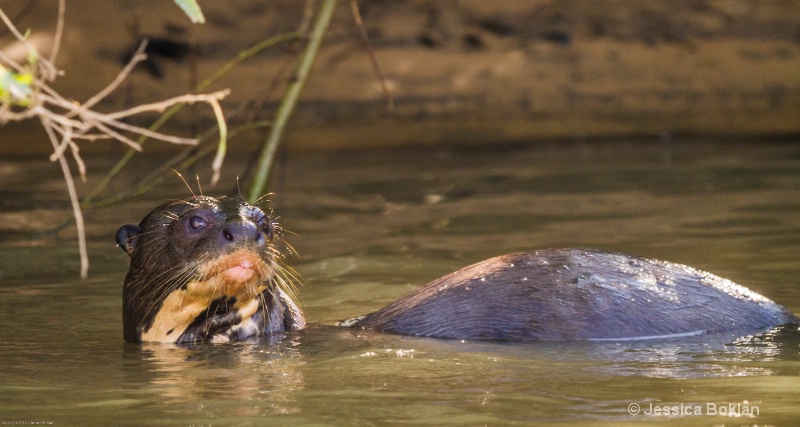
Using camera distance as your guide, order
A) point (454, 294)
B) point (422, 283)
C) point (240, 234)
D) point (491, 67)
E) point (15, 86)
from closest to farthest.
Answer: point (15, 86) → point (240, 234) → point (454, 294) → point (422, 283) → point (491, 67)

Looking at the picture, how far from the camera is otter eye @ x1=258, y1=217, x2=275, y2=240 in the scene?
13.3 feet

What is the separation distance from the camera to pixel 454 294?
13.5 feet

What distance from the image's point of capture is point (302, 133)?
30.9 feet

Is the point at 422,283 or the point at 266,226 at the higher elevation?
the point at 266,226

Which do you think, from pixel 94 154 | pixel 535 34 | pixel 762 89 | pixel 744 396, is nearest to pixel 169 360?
pixel 744 396

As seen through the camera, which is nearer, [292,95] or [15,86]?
[15,86]

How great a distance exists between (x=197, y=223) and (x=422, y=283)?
146 centimetres

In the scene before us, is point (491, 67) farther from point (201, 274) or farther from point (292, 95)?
point (201, 274)

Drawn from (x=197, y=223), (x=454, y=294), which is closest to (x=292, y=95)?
(x=197, y=223)

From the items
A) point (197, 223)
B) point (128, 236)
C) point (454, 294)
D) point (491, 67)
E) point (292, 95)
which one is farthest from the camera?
point (491, 67)

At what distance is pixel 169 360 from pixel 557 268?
1.23 meters

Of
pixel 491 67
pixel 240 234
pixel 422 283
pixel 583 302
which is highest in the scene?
pixel 491 67

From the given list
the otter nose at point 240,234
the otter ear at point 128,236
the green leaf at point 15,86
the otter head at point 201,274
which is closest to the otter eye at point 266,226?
the otter head at point 201,274

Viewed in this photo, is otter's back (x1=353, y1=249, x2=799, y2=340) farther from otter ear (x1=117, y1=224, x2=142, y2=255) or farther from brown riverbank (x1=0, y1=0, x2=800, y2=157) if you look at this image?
brown riverbank (x1=0, y1=0, x2=800, y2=157)
